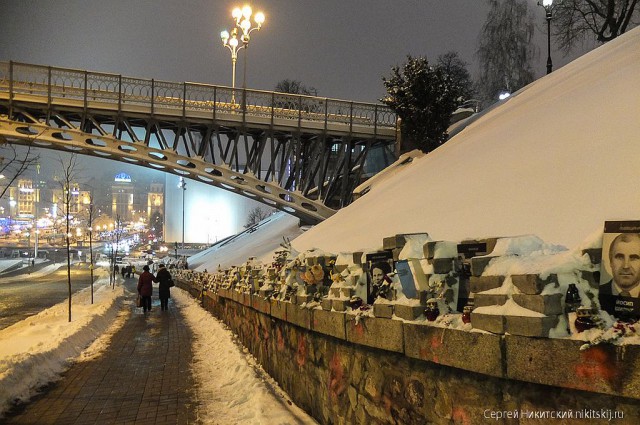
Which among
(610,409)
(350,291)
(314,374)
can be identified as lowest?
(314,374)

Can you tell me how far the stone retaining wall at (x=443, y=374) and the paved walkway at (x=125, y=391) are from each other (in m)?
1.69

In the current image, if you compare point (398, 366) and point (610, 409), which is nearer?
point (610, 409)

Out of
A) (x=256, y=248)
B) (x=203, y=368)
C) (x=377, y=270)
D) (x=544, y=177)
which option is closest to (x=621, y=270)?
(x=377, y=270)

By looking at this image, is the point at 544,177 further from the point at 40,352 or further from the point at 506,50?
the point at 506,50

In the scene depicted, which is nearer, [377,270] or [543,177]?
[377,270]

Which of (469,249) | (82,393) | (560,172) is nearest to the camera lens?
(469,249)

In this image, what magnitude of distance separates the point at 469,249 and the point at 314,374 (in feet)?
8.78

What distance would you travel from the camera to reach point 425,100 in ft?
66.2

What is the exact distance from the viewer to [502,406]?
2.89m

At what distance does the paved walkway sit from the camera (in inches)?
226

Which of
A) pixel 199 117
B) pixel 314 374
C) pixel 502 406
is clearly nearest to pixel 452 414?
pixel 502 406

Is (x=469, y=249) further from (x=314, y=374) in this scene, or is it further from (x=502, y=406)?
(x=314, y=374)

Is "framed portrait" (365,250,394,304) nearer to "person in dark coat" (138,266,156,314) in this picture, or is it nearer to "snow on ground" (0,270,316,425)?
"snow on ground" (0,270,316,425)

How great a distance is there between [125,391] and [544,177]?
633 cm
